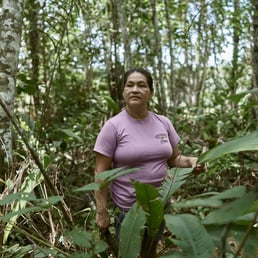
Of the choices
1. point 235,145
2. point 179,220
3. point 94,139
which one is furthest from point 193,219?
point 94,139

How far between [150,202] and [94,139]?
12.8 feet

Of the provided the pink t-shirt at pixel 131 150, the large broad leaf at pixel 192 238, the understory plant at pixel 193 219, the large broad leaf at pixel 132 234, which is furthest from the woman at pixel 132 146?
the large broad leaf at pixel 192 238

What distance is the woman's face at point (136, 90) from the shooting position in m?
2.80

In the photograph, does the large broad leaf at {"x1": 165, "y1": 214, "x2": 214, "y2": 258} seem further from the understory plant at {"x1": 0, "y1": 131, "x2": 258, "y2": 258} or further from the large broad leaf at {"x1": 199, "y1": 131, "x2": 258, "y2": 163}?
the large broad leaf at {"x1": 199, "y1": 131, "x2": 258, "y2": 163}

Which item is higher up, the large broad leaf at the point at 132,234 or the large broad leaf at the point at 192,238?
the large broad leaf at the point at 192,238

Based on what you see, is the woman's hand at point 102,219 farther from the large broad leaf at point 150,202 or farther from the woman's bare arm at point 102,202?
the large broad leaf at point 150,202

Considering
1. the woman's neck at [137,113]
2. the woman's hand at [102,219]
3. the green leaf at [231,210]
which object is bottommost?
the woman's hand at [102,219]

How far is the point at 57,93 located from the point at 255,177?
3.37 metres

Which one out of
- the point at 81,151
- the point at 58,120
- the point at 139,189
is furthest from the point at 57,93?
the point at 139,189

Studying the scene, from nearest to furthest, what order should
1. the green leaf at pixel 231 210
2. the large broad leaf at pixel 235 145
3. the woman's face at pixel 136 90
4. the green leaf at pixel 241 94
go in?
the green leaf at pixel 231 210, the large broad leaf at pixel 235 145, the green leaf at pixel 241 94, the woman's face at pixel 136 90

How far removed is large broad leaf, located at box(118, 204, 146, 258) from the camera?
187 centimetres

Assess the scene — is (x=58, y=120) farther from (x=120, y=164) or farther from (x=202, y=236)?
(x=202, y=236)

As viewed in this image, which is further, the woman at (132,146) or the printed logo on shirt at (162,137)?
the printed logo on shirt at (162,137)

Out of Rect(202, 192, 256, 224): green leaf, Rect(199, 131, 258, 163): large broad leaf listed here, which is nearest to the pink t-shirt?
Rect(199, 131, 258, 163): large broad leaf
